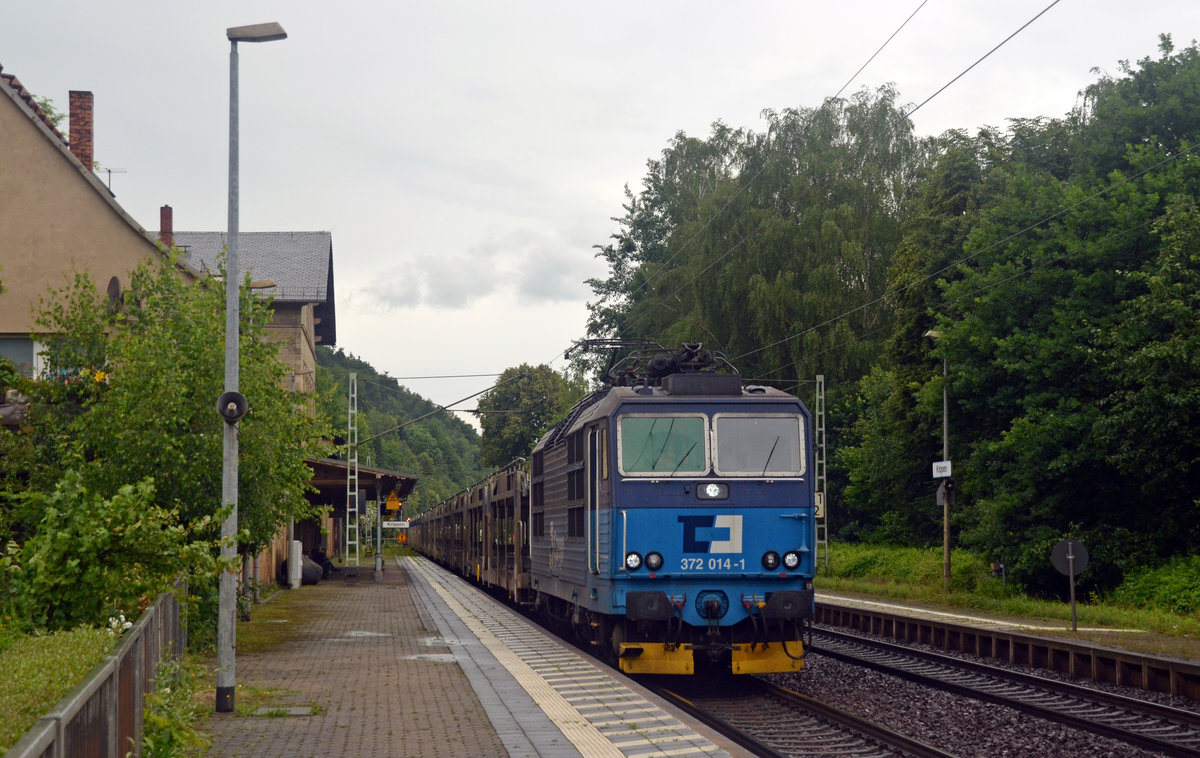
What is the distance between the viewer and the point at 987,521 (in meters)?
27.6

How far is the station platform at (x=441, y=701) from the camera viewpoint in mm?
8906

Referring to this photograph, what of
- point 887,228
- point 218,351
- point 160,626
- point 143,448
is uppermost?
point 887,228

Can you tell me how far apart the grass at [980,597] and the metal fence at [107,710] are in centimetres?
1320

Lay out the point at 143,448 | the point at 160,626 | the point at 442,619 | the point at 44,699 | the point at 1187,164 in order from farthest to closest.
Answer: the point at 1187,164
the point at 442,619
the point at 143,448
the point at 160,626
the point at 44,699

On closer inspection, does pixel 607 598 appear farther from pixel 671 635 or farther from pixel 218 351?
pixel 218 351

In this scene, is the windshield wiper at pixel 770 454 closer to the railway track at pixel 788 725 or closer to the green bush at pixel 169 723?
the railway track at pixel 788 725

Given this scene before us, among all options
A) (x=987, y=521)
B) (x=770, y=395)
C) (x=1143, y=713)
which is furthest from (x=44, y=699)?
(x=987, y=521)

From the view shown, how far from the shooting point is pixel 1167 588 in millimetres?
22500

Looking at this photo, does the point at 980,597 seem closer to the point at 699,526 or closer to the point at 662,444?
the point at 699,526

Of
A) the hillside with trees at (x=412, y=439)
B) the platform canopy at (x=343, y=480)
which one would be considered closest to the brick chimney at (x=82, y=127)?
the platform canopy at (x=343, y=480)

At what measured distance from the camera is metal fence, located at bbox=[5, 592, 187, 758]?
4.21m

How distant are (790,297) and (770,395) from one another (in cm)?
2689

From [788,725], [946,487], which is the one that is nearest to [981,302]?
[946,487]

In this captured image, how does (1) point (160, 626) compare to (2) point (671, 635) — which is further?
(2) point (671, 635)
